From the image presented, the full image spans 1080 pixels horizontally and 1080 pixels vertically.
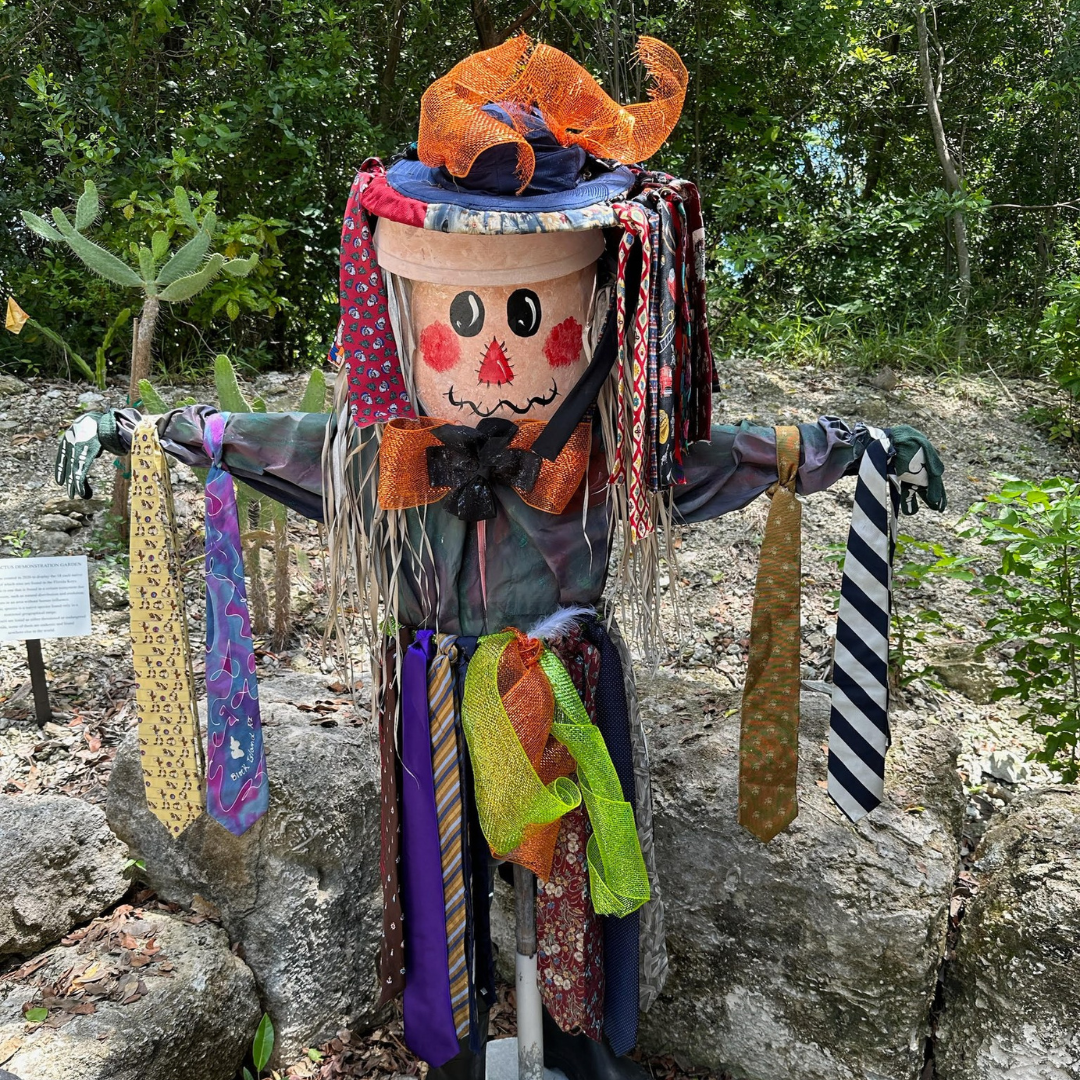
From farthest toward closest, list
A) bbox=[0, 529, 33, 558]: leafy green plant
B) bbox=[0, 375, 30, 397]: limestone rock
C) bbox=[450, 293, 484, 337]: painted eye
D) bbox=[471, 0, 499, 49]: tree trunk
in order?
bbox=[471, 0, 499, 49]: tree trunk → bbox=[0, 375, 30, 397]: limestone rock → bbox=[0, 529, 33, 558]: leafy green plant → bbox=[450, 293, 484, 337]: painted eye

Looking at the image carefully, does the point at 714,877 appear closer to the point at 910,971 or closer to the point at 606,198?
the point at 910,971

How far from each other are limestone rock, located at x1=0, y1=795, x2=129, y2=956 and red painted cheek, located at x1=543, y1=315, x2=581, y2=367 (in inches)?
54.9

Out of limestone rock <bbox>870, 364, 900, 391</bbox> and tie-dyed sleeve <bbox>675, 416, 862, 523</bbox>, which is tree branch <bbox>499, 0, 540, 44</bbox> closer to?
limestone rock <bbox>870, 364, 900, 391</bbox>

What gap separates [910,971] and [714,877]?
372 mm

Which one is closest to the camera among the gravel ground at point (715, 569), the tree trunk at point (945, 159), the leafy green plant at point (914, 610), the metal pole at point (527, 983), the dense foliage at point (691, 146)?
the metal pole at point (527, 983)

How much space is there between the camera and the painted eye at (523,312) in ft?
4.61

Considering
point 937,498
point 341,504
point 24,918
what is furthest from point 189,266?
point 937,498

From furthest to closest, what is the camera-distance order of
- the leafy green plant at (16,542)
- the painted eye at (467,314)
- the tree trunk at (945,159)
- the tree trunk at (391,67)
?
the tree trunk at (945,159) → the tree trunk at (391,67) → the leafy green plant at (16,542) → the painted eye at (467,314)

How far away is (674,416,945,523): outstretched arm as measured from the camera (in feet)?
4.92

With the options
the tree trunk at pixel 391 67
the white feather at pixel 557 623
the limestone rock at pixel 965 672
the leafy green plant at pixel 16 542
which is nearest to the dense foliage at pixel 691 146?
the tree trunk at pixel 391 67

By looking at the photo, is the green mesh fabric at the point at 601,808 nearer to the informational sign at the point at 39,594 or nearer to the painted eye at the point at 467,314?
the painted eye at the point at 467,314

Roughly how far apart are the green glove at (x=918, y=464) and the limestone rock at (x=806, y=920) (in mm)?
691

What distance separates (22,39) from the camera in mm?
4270

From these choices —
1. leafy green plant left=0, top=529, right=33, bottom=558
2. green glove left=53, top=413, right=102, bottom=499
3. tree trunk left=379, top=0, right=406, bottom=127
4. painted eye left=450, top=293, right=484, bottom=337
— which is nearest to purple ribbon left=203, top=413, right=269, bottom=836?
green glove left=53, top=413, right=102, bottom=499
